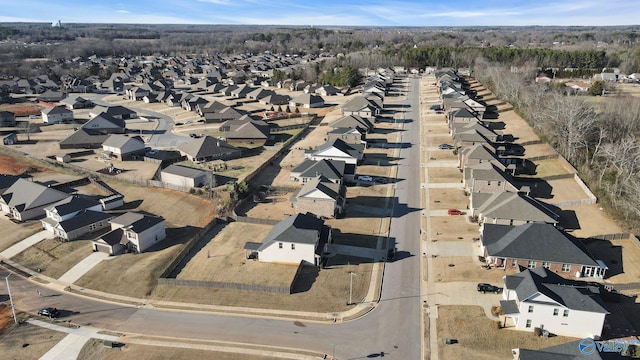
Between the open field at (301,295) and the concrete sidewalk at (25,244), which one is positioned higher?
the open field at (301,295)

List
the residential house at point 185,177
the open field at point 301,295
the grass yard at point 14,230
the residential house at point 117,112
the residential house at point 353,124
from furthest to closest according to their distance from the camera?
the residential house at point 117,112
the residential house at point 353,124
the residential house at point 185,177
the grass yard at point 14,230
the open field at point 301,295

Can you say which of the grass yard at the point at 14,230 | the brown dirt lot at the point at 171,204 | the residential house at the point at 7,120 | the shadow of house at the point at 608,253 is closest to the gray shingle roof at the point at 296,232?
the brown dirt lot at the point at 171,204

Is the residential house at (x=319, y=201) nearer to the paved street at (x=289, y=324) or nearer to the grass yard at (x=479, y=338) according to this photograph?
the paved street at (x=289, y=324)

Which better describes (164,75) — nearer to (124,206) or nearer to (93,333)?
(124,206)

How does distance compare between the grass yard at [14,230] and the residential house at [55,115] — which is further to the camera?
the residential house at [55,115]

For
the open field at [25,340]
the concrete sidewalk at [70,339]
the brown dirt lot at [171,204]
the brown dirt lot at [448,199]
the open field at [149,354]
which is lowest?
the open field at [25,340]

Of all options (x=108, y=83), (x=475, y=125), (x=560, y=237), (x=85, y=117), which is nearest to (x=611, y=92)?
(x=475, y=125)
